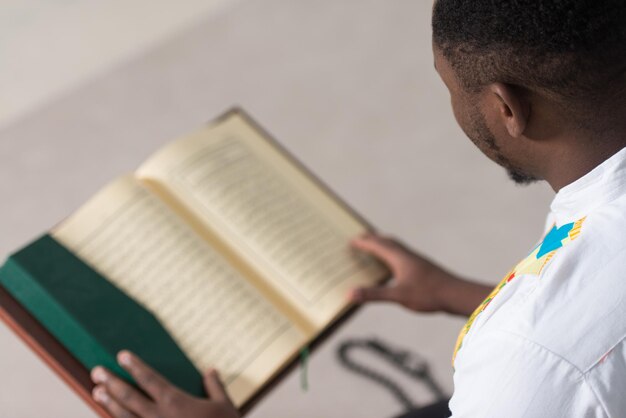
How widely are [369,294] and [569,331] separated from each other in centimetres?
42

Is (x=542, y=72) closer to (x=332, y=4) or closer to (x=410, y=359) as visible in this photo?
(x=410, y=359)

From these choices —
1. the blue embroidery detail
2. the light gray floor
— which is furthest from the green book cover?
the light gray floor

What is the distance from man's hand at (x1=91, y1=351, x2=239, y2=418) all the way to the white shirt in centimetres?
30

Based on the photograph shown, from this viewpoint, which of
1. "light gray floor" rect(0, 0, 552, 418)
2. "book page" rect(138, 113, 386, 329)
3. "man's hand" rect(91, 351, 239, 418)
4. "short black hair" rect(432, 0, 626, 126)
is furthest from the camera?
"light gray floor" rect(0, 0, 552, 418)

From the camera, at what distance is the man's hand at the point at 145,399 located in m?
0.94

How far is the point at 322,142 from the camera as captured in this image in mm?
1914

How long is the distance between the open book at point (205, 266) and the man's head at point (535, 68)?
372 mm

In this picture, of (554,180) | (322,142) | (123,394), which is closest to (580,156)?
(554,180)

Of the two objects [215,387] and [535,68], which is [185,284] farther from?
[535,68]

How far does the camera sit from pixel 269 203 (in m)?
1.11

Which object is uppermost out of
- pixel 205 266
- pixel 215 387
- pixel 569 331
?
pixel 205 266

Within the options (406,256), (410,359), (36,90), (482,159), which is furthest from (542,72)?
(36,90)

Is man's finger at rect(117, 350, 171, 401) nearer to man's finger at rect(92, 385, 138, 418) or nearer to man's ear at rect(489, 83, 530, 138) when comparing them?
man's finger at rect(92, 385, 138, 418)

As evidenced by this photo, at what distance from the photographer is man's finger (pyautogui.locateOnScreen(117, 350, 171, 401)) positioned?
94 centimetres
